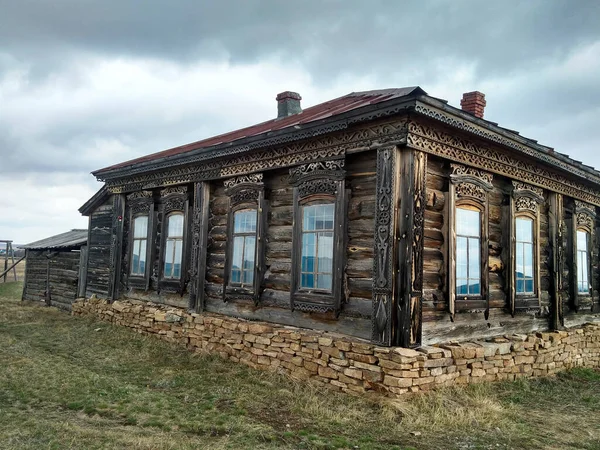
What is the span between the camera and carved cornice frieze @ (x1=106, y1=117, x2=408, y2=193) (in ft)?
24.1

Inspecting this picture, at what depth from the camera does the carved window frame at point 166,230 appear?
1113cm

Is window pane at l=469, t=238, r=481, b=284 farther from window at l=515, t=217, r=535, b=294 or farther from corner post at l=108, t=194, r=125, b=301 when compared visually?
corner post at l=108, t=194, r=125, b=301

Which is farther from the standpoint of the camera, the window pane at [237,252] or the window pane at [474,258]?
the window pane at [237,252]

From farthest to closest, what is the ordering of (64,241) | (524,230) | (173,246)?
(64,241)
(173,246)
(524,230)

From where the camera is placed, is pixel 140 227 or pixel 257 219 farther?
pixel 140 227

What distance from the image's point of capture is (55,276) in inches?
677

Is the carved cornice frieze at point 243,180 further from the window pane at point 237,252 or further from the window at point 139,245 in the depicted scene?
the window at point 139,245

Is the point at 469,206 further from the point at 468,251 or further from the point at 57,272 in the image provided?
the point at 57,272

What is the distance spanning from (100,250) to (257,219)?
7.21m

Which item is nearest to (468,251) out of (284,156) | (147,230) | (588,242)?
(284,156)

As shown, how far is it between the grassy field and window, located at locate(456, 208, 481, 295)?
5.13ft

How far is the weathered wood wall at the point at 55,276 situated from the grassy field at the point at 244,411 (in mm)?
6975

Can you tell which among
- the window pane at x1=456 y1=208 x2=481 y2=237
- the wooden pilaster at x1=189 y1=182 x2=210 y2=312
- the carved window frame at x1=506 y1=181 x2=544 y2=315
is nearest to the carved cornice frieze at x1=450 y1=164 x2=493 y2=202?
the window pane at x1=456 y1=208 x2=481 y2=237

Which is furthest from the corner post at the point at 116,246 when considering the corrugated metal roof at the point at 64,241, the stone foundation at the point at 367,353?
the corrugated metal roof at the point at 64,241
